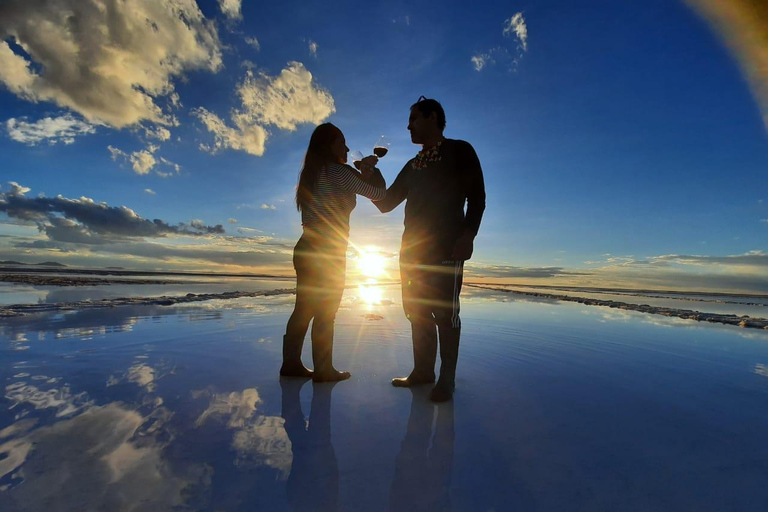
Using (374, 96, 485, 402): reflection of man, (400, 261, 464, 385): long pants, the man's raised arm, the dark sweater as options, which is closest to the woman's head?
the man's raised arm

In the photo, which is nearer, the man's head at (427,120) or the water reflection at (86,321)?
the man's head at (427,120)

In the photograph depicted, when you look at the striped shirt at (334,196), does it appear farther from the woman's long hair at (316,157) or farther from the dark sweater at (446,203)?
the dark sweater at (446,203)

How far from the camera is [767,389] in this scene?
3020 mm

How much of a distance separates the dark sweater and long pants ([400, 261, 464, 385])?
12 centimetres

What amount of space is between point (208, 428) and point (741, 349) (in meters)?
6.82

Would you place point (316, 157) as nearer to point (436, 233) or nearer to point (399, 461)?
point (436, 233)

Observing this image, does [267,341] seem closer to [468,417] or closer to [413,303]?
[413,303]

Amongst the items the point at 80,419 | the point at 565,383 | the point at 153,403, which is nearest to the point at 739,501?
the point at 565,383

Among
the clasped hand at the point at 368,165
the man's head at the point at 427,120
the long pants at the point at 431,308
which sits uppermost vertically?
the man's head at the point at 427,120

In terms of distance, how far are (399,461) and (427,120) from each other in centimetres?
291

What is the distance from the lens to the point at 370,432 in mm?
2016

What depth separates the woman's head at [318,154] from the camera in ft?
11.0

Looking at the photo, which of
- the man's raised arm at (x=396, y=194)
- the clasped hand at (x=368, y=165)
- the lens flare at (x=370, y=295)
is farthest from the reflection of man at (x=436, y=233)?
the lens flare at (x=370, y=295)

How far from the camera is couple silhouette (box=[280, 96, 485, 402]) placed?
306 centimetres
